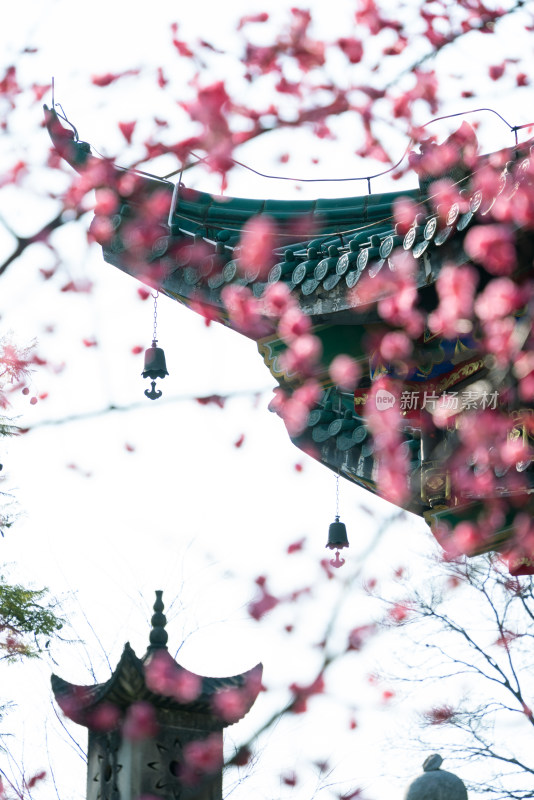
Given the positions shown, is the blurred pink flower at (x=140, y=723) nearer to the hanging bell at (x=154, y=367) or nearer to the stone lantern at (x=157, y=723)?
the stone lantern at (x=157, y=723)

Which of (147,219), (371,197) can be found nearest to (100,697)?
(147,219)

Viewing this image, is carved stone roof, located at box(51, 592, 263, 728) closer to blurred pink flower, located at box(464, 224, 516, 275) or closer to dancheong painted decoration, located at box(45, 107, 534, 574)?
dancheong painted decoration, located at box(45, 107, 534, 574)

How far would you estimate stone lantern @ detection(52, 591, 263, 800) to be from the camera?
7562 millimetres

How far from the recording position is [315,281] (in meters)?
8.48

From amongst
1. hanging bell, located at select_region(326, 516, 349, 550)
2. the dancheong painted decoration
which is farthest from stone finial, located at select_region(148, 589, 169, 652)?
hanging bell, located at select_region(326, 516, 349, 550)

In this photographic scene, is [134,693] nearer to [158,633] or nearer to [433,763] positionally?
[158,633]

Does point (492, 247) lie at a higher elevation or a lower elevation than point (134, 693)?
higher

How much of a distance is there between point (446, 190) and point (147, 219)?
3124 millimetres

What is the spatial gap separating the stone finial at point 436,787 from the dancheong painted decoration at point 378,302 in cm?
166

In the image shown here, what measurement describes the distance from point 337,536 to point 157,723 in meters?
4.04

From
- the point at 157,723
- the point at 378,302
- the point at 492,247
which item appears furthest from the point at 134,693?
the point at 492,247

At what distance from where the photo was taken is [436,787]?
311 inches

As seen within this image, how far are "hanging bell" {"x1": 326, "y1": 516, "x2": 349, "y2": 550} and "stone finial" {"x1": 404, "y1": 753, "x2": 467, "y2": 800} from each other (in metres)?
3.45

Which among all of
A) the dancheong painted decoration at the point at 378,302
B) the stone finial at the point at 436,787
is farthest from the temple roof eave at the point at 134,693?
the dancheong painted decoration at the point at 378,302
